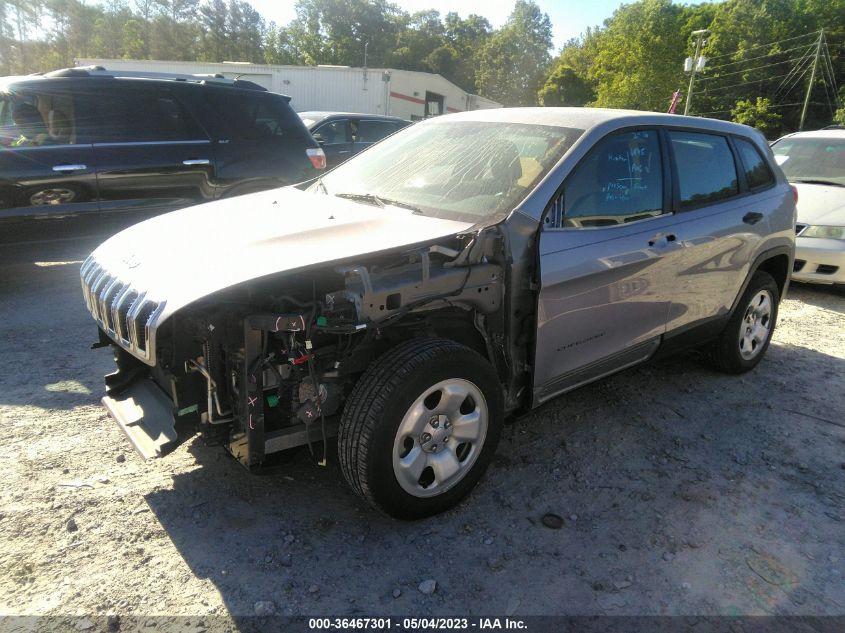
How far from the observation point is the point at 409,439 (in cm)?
252

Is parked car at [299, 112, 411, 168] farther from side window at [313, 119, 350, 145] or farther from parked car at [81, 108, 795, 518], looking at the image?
parked car at [81, 108, 795, 518]

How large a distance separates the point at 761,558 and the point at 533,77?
86.7 m

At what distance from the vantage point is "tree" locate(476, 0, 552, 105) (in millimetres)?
78812

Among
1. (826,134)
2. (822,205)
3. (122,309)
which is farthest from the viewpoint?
(826,134)

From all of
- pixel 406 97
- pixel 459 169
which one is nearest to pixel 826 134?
pixel 459 169

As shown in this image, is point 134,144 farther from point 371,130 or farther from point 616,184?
point 371,130

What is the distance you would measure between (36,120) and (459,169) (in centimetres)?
414

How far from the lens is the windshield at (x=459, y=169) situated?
2963 mm

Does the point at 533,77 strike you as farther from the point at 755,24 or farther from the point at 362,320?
the point at 362,320

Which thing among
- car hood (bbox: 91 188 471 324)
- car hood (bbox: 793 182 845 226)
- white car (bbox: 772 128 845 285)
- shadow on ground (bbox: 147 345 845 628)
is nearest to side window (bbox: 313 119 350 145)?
white car (bbox: 772 128 845 285)

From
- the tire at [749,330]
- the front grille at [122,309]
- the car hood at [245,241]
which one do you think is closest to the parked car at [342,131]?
the car hood at [245,241]

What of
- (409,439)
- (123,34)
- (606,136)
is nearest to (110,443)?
(409,439)

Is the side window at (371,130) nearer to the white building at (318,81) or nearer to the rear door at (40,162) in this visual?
the rear door at (40,162)

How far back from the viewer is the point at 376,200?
3.23 meters
